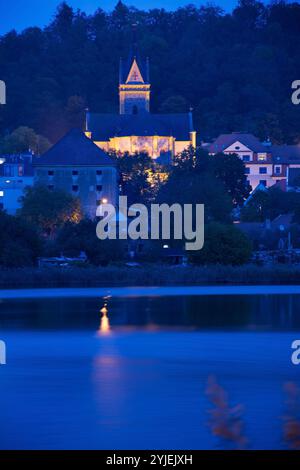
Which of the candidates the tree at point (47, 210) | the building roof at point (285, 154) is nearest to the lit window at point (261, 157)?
the building roof at point (285, 154)

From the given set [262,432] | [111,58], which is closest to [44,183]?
[262,432]

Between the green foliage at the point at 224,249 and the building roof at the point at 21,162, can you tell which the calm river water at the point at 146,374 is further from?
the building roof at the point at 21,162

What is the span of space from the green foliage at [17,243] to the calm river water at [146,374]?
13563mm

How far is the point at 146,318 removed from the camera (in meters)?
46.9

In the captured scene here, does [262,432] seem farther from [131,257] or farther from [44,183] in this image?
[44,183]

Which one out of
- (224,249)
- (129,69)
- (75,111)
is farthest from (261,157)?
(224,249)

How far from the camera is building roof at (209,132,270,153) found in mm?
127125

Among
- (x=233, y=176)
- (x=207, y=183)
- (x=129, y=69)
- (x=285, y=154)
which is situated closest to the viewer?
(x=207, y=183)

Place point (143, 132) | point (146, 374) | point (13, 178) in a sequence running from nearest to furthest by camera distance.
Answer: point (146, 374) → point (13, 178) → point (143, 132)

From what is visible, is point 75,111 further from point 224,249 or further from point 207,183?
point 224,249

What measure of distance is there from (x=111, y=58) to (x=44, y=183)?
295 feet

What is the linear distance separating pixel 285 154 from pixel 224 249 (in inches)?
2451

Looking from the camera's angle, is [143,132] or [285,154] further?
[285,154]

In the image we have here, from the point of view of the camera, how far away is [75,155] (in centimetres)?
9688
